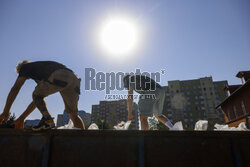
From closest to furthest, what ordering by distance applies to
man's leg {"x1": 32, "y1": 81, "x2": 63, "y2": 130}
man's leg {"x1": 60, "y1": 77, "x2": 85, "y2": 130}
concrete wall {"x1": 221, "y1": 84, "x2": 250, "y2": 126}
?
man's leg {"x1": 32, "y1": 81, "x2": 63, "y2": 130} < man's leg {"x1": 60, "y1": 77, "x2": 85, "y2": 130} < concrete wall {"x1": 221, "y1": 84, "x2": 250, "y2": 126}

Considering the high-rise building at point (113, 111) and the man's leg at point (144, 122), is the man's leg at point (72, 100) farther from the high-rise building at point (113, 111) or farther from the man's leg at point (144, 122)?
the high-rise building at point (113, 111)

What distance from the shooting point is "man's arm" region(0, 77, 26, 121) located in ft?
8.40

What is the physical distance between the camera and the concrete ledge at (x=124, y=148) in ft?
4.79

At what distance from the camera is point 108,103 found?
109 metres

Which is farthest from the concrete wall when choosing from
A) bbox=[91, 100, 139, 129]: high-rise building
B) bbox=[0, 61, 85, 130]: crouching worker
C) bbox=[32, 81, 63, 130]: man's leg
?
bbox=[91, 100, 139, 129]: high-rise building

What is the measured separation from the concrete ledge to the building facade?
1830cm

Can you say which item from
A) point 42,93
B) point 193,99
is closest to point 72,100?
point 42,93

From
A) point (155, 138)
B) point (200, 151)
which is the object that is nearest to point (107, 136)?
point (155, 138)

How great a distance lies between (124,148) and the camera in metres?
1.50

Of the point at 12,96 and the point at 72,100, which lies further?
the point at 72,100

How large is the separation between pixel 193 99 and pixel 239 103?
60319 millimetres

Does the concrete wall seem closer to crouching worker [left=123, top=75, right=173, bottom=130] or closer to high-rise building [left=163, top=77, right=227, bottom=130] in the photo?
crouching worker [left=123, top=75, right=173, bottom=130]

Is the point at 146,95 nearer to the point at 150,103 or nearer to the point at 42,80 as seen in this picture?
the point at 150,103

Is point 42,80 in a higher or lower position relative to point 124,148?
higher
